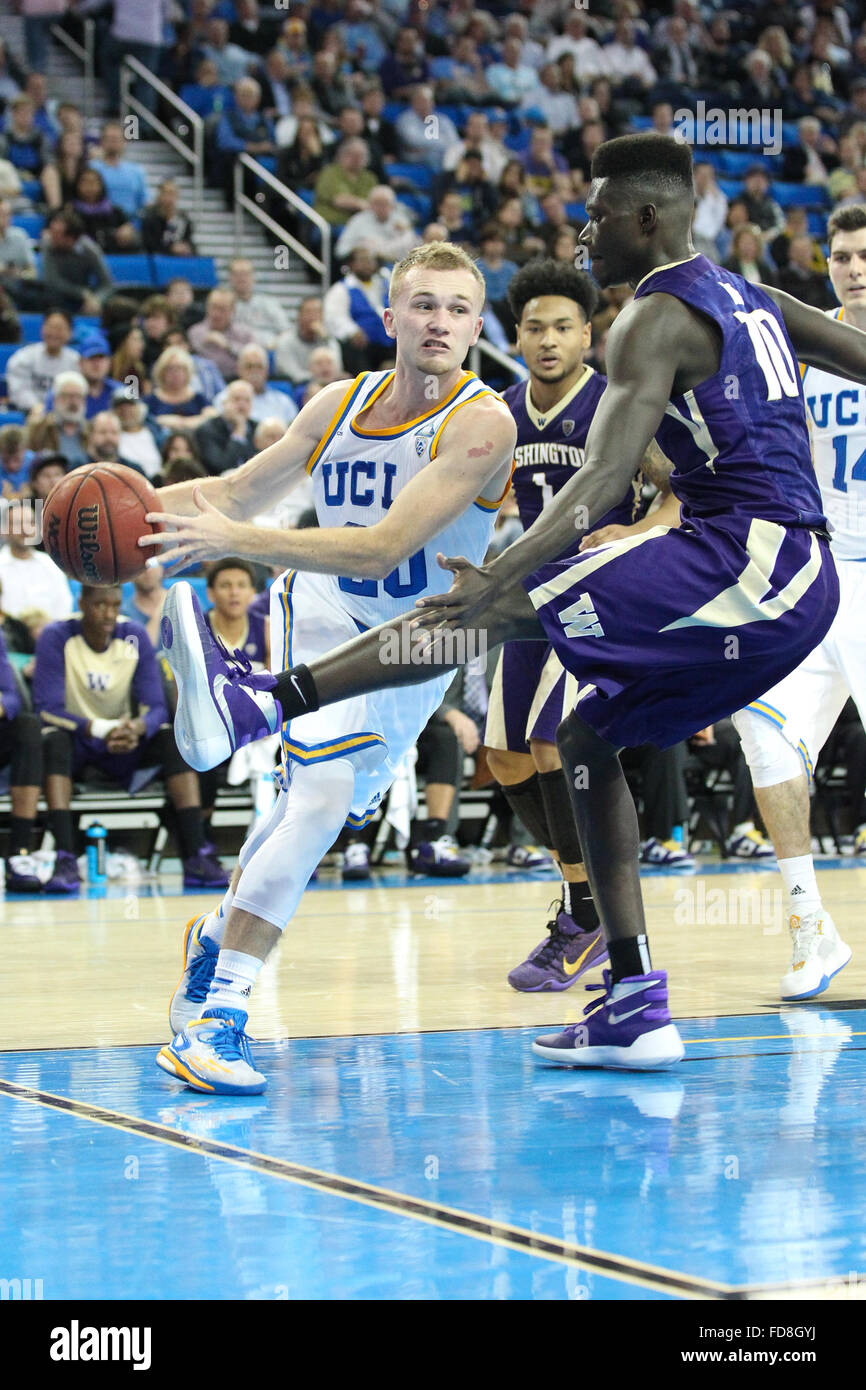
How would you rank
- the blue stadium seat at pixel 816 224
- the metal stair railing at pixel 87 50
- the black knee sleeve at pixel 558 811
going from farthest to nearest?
the blue stadium seat at pixel 816 224 < the metal stair railing at pixel 87 50 < the black knee sleeve at pixel 558 811

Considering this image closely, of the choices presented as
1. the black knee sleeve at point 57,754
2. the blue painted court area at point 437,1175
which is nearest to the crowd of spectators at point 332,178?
the black knee sleeve at point 57,754

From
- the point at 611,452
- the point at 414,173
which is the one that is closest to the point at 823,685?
the point at 611,452

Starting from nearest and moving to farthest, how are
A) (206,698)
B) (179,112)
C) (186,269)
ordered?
(206,698), (186,269), (179,112)

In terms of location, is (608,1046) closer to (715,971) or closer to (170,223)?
(715,971)

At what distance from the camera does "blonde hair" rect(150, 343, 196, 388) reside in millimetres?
11422

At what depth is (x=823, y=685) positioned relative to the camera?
5.33 m

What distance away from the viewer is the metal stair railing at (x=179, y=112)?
46.9 feet

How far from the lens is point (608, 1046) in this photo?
376 cm

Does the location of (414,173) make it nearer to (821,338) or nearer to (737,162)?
(737,162)

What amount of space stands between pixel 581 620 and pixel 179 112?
41.4ft

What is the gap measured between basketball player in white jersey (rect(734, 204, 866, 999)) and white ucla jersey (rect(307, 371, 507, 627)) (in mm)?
1231

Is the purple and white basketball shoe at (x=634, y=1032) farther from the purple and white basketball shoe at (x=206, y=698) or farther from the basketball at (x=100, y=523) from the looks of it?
the basketball at (x=100, y=523)

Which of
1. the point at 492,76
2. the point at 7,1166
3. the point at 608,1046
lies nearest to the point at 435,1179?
the point at 7,1166

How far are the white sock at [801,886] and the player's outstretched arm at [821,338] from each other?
5.29 ft
